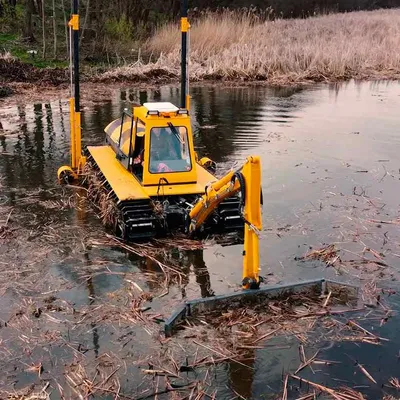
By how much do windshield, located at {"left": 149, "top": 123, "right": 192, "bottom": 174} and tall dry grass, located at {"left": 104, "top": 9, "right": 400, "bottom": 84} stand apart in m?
13.6

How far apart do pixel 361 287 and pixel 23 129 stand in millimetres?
10258

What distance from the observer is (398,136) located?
1398 centimetres

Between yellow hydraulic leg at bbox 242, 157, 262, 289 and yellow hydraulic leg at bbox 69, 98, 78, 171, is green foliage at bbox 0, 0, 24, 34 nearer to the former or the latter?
yellow hydraulic leg at bbox 69, 98, 78, 171

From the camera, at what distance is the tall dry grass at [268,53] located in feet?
72.4

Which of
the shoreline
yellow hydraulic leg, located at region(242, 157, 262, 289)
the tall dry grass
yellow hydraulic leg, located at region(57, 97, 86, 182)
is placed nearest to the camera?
yellow hydraulic leg, located at region(242, 157, 262, 289)

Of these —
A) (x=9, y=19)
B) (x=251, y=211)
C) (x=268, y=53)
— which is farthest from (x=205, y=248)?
(x=9, y=19)

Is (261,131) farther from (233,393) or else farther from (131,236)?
(233,393)

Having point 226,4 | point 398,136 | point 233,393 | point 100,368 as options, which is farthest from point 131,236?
point 226,4

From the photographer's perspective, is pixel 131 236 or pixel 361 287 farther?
pixel 131 236

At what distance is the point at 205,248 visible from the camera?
7715 mm

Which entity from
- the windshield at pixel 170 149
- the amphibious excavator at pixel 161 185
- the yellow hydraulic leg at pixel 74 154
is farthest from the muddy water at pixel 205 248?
the windshield at pixel 170 149

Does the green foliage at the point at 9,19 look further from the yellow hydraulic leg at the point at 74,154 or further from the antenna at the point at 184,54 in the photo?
the antenna at the point at 184,54

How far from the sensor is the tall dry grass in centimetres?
2206

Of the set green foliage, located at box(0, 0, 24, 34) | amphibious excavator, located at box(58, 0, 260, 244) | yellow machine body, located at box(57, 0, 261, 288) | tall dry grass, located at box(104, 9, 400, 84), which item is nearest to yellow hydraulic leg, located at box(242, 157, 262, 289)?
yellow machine body, located at box(57, 0, 261, 288)
